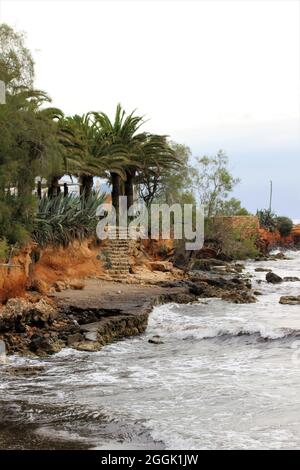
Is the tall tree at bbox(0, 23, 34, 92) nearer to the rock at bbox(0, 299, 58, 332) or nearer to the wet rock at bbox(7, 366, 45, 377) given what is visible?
the rock at bbox(0, 299, 58, 332)

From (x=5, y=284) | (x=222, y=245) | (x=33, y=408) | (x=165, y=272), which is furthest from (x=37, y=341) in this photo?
(x=222, y=245)

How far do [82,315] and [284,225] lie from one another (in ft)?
198

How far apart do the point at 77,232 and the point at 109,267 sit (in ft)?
9.48

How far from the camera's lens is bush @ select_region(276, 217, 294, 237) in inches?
3027

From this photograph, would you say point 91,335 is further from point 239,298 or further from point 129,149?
point 129,149

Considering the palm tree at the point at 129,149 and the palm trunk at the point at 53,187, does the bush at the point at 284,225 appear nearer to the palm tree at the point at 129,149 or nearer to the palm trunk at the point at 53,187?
the palm tree at the point at 129,149

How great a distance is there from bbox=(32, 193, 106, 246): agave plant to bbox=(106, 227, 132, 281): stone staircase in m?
1.50

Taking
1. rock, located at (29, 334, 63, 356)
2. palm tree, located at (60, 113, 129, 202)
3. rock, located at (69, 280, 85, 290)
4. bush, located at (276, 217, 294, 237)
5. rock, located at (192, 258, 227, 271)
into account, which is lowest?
rock, located at (29, 334, 63, 356)

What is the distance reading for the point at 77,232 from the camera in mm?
26953

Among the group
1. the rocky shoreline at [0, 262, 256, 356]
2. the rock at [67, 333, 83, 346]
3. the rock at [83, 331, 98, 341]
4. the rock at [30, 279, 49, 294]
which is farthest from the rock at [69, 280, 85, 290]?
the rock at [67, 333, 83, 346]

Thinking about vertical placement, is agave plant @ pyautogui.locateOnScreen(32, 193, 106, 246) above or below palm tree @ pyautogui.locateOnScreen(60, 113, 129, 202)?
below

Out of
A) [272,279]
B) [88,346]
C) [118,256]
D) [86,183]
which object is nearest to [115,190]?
[86,183]

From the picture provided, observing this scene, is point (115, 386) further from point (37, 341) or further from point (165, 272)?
point (165, 272)

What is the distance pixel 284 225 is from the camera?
77125 millimetres
